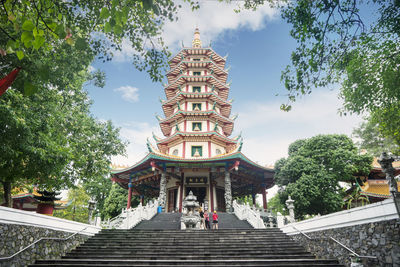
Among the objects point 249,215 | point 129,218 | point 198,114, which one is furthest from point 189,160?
point 129,218

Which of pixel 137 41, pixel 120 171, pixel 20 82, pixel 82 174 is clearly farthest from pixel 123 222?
pixel 20 82

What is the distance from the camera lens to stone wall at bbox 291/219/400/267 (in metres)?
4.89

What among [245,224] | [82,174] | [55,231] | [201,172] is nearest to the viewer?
[55,231]

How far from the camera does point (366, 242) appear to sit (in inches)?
221

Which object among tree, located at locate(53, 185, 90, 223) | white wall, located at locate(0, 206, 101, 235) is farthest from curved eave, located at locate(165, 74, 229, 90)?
white wall, located at locate(0, 206, 101, 235)

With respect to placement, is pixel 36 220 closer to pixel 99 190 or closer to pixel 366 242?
pixel 366 242

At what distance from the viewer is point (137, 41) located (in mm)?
5656

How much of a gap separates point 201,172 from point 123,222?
28.4ft

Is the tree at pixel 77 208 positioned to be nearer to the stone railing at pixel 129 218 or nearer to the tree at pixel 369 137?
the stone railing at pixel 129 218

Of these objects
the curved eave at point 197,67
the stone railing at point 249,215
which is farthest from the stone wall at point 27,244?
the curved eave at point 197,67

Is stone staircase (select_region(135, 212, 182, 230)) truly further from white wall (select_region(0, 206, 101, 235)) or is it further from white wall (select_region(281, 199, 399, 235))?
white wall (select_region(281, 199, 399, 235))

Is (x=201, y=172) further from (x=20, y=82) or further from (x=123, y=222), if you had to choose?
(x=20, y=82)

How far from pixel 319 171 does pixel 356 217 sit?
40.7ft

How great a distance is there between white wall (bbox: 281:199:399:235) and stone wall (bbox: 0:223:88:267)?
28.0 feet
